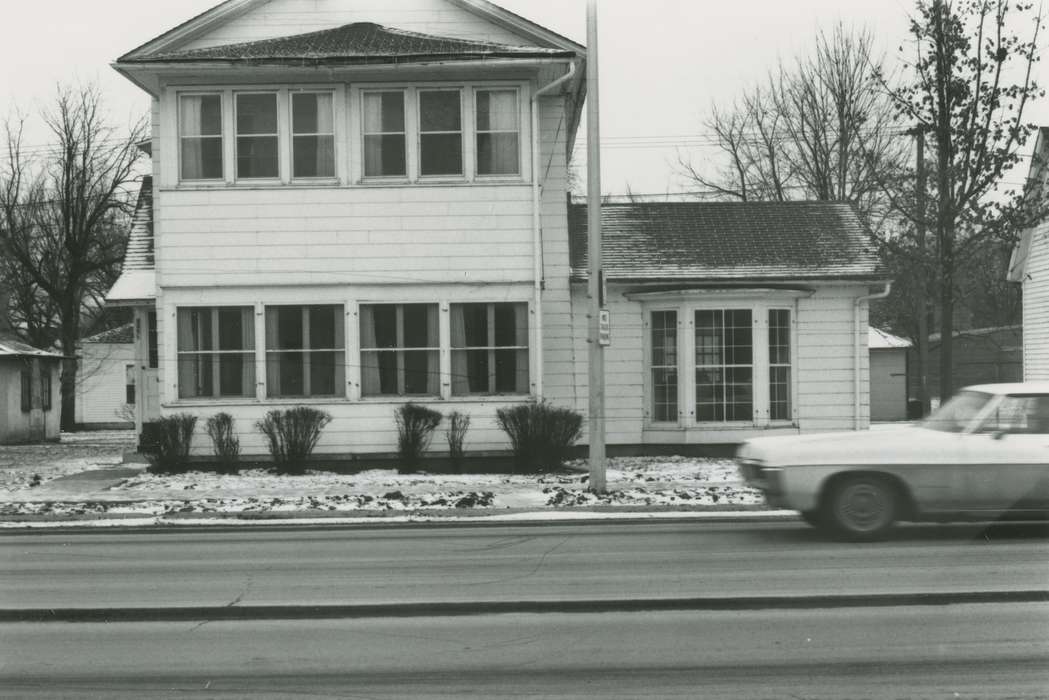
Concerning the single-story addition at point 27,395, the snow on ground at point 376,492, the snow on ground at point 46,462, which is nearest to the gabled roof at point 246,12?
the snow on ground at point 376,492

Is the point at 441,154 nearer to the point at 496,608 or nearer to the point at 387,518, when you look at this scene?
the point at 387,518

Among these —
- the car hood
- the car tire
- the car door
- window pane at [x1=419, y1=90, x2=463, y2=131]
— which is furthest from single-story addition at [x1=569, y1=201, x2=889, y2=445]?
the car door

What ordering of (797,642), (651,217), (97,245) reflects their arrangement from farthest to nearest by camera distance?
(97,245)
(651,217)
(797,642)

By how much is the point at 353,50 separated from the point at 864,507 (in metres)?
12.5

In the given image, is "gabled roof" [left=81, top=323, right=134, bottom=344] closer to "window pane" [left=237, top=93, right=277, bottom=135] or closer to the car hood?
"window pane" [left=237, top=93, right=277, bottom=135]

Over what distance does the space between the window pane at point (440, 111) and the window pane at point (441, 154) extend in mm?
145

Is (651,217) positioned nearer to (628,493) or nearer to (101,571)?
(628,493)

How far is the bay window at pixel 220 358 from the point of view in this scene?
69.2ft

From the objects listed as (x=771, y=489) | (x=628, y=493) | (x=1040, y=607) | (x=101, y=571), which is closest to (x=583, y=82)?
(x=628, y=493)

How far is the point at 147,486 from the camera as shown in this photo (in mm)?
18938

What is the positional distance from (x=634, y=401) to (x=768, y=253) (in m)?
3.89

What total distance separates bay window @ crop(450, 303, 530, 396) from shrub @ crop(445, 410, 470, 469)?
0.47 metres

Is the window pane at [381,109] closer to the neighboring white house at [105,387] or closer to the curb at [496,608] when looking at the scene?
the curb at [496,608]

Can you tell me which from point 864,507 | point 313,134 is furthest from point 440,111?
point 864,507
